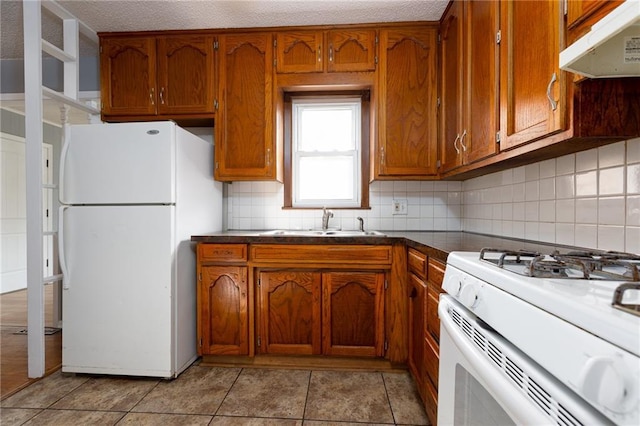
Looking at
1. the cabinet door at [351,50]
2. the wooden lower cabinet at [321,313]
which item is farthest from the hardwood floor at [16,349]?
the cabinet door at [351,50]

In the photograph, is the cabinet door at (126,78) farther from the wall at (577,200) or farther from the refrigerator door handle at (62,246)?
the wall at (577,200)

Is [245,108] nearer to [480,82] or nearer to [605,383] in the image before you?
[480,82]

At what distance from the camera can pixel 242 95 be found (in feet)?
7.79

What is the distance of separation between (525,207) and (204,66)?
2338mm

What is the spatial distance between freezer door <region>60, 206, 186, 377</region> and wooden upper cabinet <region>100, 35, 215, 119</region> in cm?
88

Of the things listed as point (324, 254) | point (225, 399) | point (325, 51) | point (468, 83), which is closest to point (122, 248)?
point (225, 399)

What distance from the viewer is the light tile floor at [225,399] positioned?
161cm

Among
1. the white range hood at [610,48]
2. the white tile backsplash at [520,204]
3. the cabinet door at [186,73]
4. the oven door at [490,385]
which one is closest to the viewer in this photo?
the oven door at [490,385]

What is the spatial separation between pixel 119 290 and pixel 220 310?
2.03ft

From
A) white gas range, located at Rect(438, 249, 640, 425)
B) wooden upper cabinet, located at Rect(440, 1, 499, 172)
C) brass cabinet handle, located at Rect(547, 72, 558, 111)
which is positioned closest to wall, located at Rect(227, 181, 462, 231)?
wooden upper cabinet, located at Rect(440, 1, 499, 172)

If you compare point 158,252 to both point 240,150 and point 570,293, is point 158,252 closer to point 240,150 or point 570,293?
point 240,150

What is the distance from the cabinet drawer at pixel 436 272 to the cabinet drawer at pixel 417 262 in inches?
3.3

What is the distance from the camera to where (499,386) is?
62 cm

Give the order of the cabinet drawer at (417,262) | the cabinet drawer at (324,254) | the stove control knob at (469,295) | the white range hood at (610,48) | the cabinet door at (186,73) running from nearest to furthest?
1. the white range hood at (610,48)
2. the stove control knob at (469,295)
3. the cabinet drawer at (417,262)
4. the cabinet drawer at (324,254)
5. the cabinet door at (186,73)
